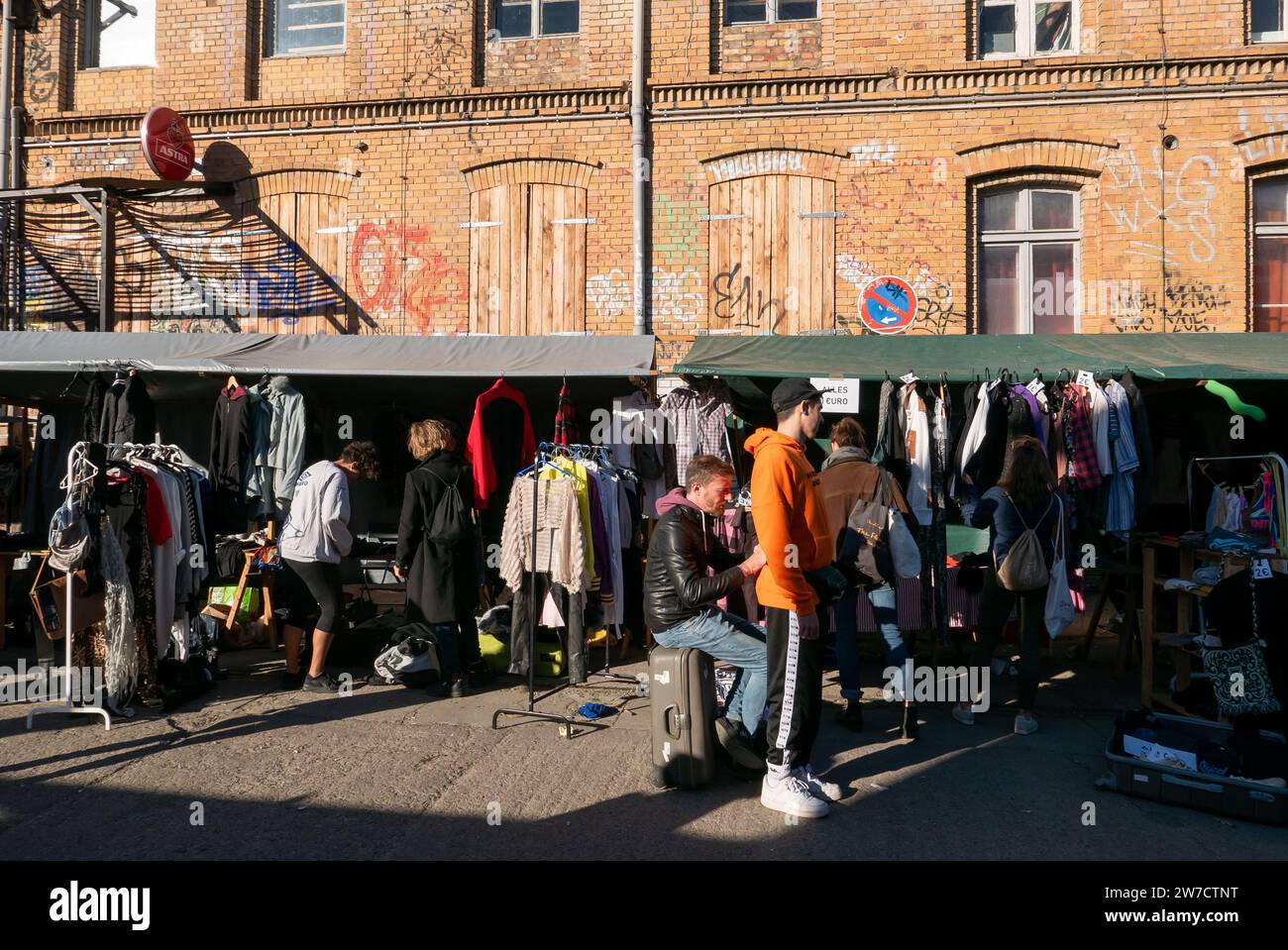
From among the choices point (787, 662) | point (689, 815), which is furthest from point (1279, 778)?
point (689, 815)

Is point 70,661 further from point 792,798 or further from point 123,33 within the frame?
point 123,33

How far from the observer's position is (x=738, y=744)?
475 centimetres

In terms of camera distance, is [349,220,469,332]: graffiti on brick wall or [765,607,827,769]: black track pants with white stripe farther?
[349,220,469,332]: graffiti on brick wall

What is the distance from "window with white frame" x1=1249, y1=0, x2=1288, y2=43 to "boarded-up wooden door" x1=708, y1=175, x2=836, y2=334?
5188mm

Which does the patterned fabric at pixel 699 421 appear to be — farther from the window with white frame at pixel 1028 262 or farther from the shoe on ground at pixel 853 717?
the window with white frame at pixel 1028 262

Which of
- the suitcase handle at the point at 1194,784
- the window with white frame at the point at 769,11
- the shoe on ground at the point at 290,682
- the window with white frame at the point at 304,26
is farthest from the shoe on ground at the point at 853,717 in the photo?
the window with white frame at the point at 304,26

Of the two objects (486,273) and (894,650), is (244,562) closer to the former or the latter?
(486,273)

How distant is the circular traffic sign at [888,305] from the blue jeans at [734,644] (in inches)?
240

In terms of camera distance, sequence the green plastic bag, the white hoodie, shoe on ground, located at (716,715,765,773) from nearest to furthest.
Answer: shoe on ground, located at (716,715,765,773) → the white hoodie → the green plastic bag

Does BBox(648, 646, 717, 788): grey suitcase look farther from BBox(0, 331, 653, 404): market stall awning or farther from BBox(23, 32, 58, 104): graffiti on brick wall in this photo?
BBox(23, 32, 58, 104): graffiti on brick wall

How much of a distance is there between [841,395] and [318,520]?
4.11 meters

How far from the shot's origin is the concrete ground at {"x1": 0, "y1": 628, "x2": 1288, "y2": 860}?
3.99 metres

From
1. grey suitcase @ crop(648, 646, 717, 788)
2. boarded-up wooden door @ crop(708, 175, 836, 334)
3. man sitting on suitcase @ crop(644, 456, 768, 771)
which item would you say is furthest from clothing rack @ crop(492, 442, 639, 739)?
boarded-up wooden door @ crop(708, 175, 836, 334)

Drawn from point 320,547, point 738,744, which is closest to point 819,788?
point 738,744
